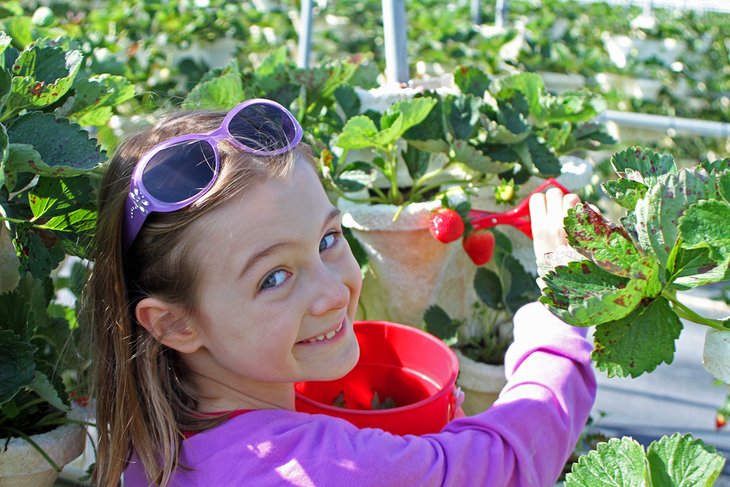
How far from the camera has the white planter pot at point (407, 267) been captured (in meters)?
1.20

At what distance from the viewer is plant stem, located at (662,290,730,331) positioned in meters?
0.59

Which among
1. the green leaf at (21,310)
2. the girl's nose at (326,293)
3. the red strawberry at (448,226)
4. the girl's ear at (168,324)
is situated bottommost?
the red strawberry at (448,226)

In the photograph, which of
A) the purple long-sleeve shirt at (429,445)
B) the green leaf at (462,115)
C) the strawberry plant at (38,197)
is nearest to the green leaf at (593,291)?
the purple long-sleeve shirt at (429,445)

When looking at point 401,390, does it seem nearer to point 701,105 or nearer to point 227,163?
point 227,163

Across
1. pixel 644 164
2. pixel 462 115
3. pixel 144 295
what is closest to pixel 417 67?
pixel 462 115

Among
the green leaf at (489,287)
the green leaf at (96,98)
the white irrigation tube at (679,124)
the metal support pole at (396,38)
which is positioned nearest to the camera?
the green leaf at (96,98)

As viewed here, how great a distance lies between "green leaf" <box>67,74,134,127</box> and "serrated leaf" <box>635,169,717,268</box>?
26.8 inches

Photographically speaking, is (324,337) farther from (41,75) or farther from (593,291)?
(41,75)

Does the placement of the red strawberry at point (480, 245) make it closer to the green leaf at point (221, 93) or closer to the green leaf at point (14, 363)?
the green leaf at point (221, 93)

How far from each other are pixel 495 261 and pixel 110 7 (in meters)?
2.84

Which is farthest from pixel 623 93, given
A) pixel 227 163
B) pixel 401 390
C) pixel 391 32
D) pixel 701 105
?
pixel 227 163

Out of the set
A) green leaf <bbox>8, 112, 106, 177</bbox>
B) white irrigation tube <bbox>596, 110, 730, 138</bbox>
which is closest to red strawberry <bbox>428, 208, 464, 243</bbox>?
green leaf <bbox>8, 112, 106, 177</bbox>

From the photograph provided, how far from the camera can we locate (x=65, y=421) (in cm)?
95

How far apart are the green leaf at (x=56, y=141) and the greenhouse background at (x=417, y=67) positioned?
14cm
